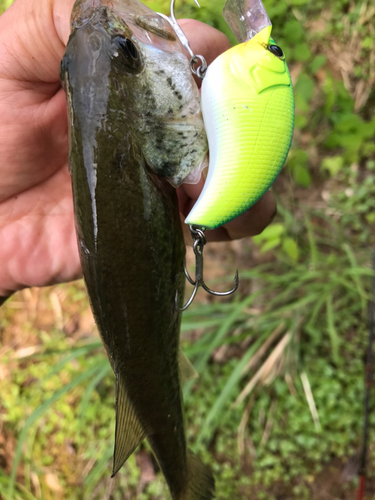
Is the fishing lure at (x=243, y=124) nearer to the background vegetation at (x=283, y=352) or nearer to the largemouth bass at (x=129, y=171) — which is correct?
the largemouth bass at (x=129, y=171)

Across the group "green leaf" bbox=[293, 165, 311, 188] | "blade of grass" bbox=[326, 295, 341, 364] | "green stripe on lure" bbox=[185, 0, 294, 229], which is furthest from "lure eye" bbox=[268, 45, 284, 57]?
"blade of grass" bbox=[326, 295, 341, 364]

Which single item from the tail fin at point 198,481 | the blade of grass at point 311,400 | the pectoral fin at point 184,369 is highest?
the pectoral fin at point 184,369

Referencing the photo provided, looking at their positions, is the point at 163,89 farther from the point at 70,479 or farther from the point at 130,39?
the point at 70,479

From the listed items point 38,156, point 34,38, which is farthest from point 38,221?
point 34,38

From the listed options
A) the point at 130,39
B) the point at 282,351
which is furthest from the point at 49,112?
the point at 282,351

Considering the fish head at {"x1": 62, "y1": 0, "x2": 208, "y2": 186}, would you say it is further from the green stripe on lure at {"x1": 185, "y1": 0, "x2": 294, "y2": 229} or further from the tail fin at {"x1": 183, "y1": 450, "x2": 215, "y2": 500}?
the tail fin at {"x1": 183, "y1": 450, "x2": 215, "y2": 500}

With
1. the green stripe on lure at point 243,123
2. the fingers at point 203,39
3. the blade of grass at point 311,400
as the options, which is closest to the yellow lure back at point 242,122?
the green stripe on lure at point 243,123

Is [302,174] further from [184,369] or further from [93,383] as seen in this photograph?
[93,383]
